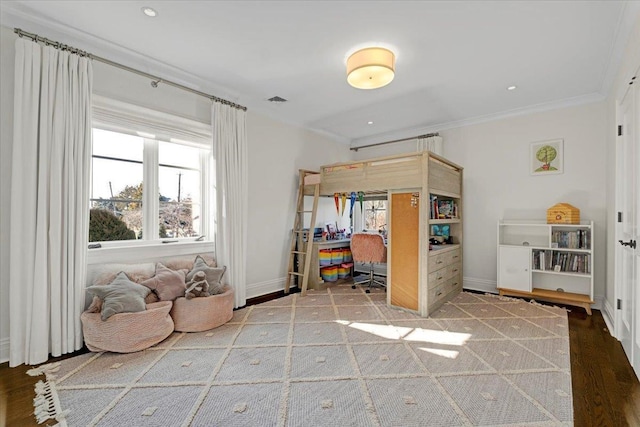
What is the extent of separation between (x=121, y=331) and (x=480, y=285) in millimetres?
4399

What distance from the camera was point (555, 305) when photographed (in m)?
3.65

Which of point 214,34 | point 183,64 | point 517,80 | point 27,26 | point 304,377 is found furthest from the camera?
point 517,80

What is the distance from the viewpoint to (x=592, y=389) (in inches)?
75.2

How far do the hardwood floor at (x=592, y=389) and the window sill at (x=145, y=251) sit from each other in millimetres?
941

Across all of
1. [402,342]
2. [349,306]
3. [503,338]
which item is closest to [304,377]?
[402,342]

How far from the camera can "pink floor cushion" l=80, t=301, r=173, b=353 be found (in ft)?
7.64

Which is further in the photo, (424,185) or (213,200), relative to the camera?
(213,200)

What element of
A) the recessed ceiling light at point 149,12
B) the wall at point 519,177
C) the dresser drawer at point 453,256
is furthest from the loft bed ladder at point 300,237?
the recessed ceiling light at point 149,12

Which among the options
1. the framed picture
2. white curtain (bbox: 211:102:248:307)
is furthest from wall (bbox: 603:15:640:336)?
white curtain (bbox: 211:102:248:307)

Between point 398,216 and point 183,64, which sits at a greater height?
point 183,64

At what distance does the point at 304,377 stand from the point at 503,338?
1855mm

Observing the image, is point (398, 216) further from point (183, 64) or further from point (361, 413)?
point (183, 64)

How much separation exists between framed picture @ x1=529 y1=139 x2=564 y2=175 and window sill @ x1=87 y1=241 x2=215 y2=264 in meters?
4.34

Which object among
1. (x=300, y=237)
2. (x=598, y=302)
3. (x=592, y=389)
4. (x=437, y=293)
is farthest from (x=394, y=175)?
(x=598, y=302)
